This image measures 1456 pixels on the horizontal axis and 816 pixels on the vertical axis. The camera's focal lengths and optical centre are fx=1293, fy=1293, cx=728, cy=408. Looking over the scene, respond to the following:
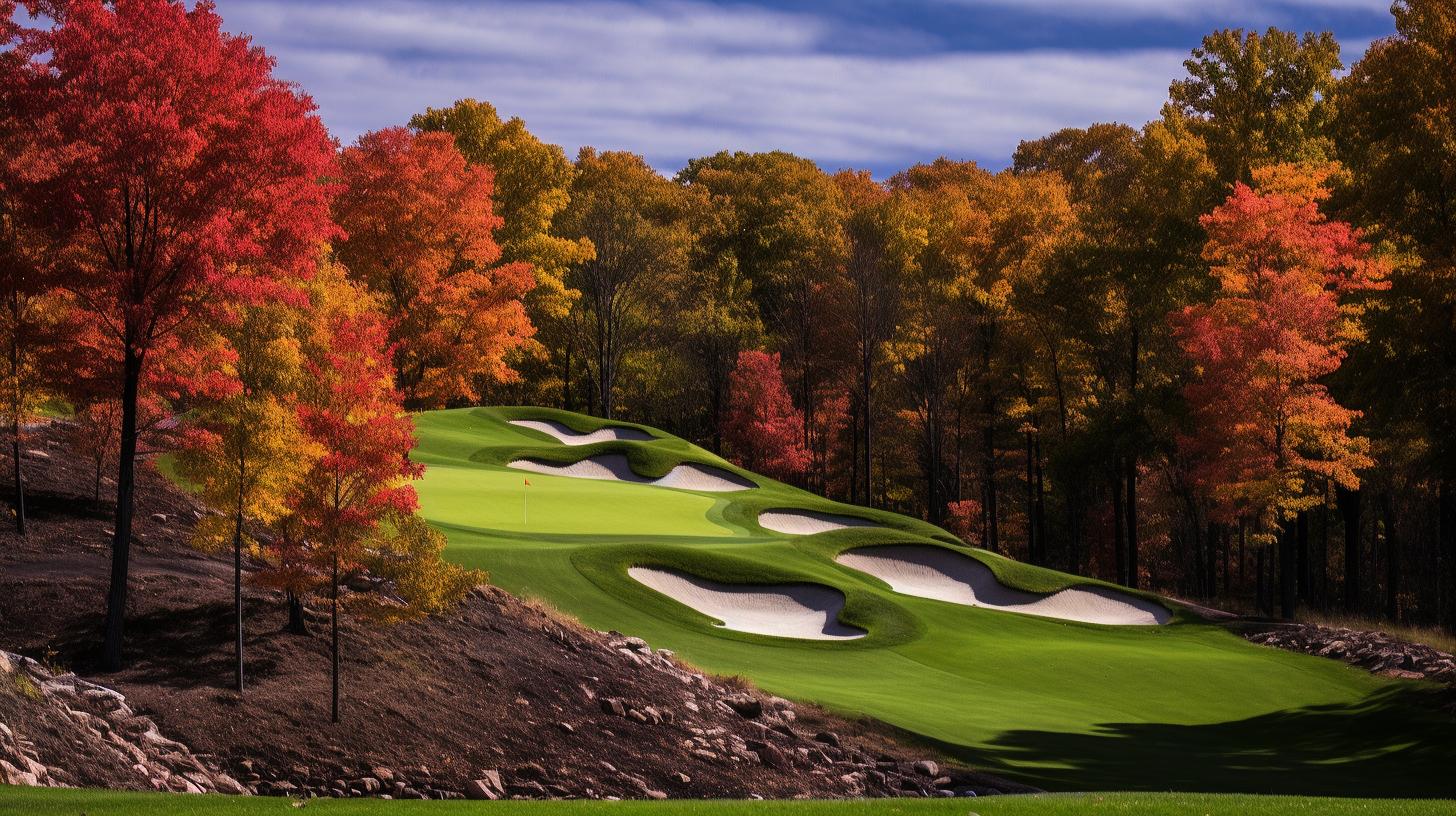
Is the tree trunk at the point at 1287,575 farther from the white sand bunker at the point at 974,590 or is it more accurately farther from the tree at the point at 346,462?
the tree at the point at 346,462

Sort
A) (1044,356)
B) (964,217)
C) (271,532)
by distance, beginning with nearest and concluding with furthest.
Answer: (271,532)
(1044,356)
(964,217)

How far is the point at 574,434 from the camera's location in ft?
166

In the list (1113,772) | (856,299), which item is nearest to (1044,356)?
(856,299)

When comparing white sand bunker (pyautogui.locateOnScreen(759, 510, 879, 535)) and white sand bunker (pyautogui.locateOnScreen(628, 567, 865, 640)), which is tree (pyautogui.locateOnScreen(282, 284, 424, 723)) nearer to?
white sand bunker (pyautogui.locateOnScreen(628, 567, 865, 640))

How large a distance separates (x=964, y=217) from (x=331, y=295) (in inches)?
1904

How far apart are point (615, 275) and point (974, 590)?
31025 millimetres

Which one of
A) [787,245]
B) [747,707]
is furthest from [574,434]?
[747,707]

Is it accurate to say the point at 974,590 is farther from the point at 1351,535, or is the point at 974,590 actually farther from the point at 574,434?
the point at 574,434

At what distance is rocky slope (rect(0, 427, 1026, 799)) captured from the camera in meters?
13.5

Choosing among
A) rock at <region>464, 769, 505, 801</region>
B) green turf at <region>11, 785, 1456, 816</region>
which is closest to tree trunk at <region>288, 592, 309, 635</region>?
rock at <region>464, 769, 505, 801</region>

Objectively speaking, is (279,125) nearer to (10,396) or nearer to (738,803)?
(10,396)

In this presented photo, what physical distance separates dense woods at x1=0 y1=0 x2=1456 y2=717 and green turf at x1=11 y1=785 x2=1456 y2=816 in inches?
162

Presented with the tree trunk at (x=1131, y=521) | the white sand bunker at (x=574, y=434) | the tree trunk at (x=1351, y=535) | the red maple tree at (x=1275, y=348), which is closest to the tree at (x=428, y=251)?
the white sand bunker at (x=574, y=434)

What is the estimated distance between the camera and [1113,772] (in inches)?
744
